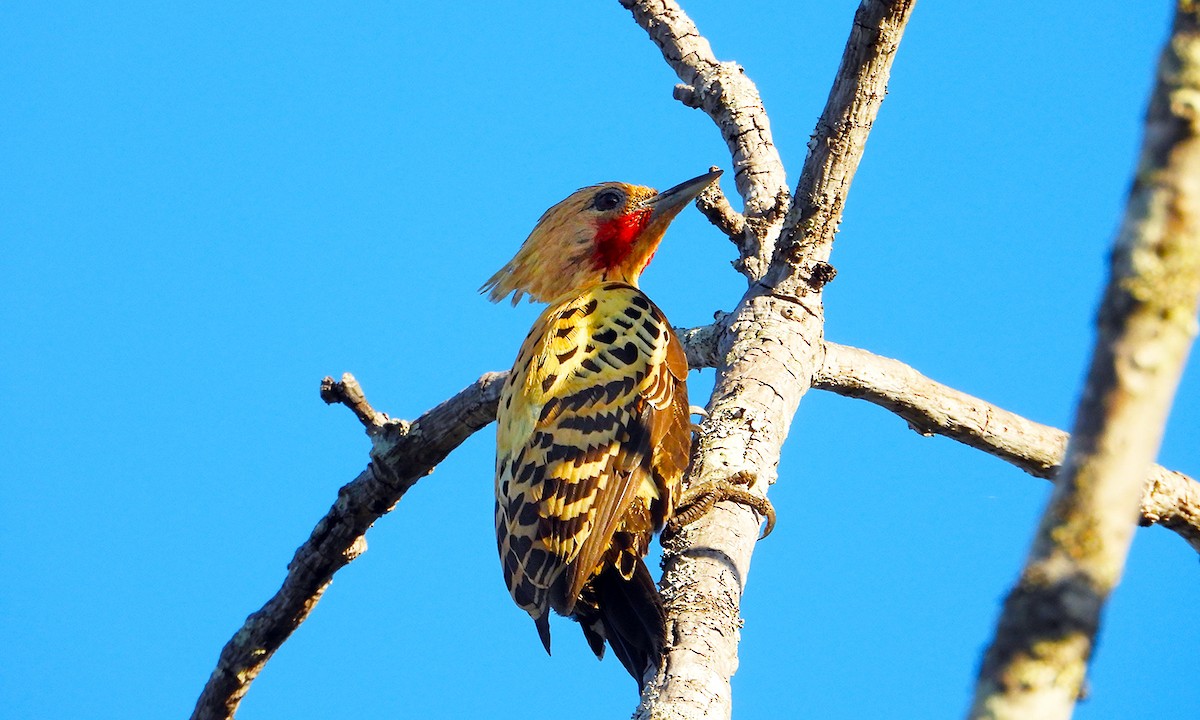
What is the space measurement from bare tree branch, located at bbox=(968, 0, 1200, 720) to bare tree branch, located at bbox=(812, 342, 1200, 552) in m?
4.55

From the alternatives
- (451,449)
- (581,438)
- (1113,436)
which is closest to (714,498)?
(581,438)

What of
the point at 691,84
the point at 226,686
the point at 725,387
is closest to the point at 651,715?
the point at 725,387

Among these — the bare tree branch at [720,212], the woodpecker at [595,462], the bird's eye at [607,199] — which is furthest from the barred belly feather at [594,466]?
the bird's eye at [607,199]

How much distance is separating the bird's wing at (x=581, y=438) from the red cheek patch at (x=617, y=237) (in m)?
0.75

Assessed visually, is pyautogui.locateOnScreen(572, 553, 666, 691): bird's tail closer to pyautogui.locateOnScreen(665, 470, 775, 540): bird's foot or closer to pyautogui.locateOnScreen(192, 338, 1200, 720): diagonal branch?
pyautogui.locateOnScreen(665, 470, 775, 540): bird's foot

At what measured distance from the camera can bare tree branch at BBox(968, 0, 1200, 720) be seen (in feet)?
5.48

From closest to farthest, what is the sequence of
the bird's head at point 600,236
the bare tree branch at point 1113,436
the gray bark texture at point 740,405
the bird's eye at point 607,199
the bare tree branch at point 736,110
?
the bare tree branch at point 1113,436, the gray bark texture at point 740,405, the bare tree branch at point 736,110, the bird's head at point 600,236, the bird's eye at point 607,199

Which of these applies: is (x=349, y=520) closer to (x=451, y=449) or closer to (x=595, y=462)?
(x=451, y=449)

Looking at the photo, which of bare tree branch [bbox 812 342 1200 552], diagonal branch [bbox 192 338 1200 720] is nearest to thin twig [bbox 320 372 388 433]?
diagonal branch [bbox 192 338 1200 720]

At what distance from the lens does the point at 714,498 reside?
497 centimetres

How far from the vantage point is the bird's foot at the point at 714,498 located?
4930 millimetres

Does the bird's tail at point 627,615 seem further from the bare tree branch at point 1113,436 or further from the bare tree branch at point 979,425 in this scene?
the bare tree branch at point 1113,436

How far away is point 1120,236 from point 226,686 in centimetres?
557

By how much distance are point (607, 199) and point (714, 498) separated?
256cm
